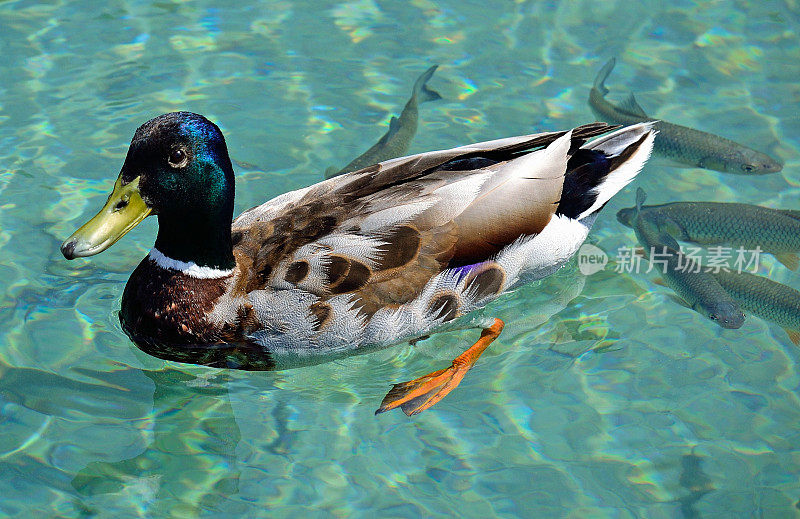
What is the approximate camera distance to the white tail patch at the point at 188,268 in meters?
4.33

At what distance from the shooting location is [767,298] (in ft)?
15.6

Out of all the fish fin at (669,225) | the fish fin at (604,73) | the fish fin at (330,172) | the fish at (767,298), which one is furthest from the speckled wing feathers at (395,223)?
the fish fin at (604,73)

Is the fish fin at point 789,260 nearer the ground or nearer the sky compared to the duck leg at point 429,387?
nearer the sky

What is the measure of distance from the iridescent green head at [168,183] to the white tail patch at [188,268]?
0.24m

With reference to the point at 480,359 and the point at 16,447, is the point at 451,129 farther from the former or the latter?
the point at 16,447

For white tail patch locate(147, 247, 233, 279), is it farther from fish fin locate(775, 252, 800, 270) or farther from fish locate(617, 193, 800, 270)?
fish fin locate(775, 252, 800, 270)

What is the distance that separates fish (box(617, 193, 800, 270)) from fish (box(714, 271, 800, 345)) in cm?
31

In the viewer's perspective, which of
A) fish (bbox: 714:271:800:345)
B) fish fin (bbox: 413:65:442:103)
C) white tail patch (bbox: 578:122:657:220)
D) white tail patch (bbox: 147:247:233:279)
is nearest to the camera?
white tail patch (bbox: 147:247:233:279)

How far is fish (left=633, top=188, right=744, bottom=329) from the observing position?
4.77 metres

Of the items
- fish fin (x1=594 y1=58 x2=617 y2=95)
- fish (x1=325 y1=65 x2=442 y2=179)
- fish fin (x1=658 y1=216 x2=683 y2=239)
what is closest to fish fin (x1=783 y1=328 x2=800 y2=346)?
fish fin (x1=658 y1=216 x2=683 y2=239)

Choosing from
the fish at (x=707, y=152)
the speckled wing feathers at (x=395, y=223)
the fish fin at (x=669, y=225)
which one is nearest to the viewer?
the speckled wing feathers at (x=395, y=223)

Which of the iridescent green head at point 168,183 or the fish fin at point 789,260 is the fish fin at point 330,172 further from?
the fish fin at point 789,260

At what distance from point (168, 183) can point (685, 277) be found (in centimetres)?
278

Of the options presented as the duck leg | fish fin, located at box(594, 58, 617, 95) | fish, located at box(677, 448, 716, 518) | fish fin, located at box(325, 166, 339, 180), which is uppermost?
fish fin, located at box(594, 58, 617, 95)
